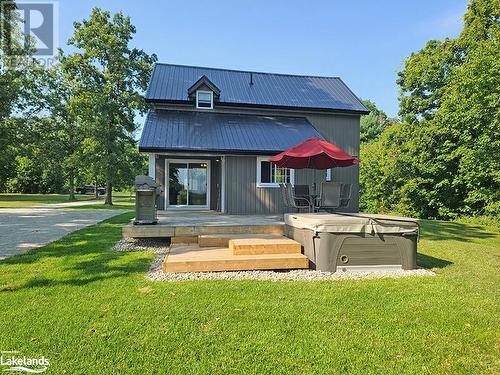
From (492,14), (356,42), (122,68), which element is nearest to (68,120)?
(122,68)

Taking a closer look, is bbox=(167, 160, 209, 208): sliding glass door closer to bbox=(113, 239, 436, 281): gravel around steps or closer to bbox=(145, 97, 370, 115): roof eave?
bbox=(145, 97, 370, 115): roof eave

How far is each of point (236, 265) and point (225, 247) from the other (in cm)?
132

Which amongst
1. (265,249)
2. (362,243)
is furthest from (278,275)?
(362,243)

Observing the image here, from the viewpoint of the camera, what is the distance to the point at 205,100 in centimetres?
1392

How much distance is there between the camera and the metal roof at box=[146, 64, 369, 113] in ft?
46.7

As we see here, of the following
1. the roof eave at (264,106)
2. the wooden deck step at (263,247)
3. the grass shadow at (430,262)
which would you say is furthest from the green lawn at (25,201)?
the grass shadow at (430,262)

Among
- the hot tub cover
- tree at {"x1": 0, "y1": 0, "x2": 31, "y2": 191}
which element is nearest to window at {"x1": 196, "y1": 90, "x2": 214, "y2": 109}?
the hot tub cover

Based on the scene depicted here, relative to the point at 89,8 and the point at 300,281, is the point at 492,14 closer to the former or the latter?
the point at 300,281

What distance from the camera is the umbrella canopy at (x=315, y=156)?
8078 millimetres

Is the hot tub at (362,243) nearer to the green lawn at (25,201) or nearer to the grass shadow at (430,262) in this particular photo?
the grass shadow at (430,262)

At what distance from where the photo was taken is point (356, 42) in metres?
16.9

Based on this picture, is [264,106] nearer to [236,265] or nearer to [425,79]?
[236,265]

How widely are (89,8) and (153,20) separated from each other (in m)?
16.8

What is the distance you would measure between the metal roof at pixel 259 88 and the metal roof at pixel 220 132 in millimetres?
721
